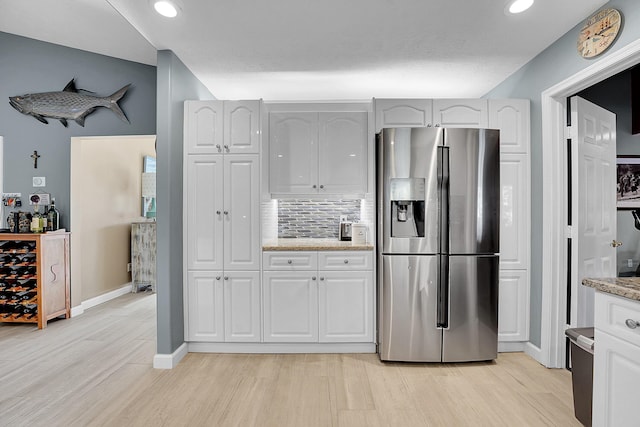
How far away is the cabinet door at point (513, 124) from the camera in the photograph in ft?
9.45

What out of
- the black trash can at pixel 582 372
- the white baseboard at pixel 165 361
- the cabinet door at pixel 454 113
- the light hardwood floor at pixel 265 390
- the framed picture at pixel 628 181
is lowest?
the light hardwood floor at pixel 265 390

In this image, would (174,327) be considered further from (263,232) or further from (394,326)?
(394,326)

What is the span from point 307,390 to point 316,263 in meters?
0.97

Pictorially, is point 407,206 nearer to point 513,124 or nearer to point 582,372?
point 513,124

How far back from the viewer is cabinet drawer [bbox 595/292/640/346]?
130 cm

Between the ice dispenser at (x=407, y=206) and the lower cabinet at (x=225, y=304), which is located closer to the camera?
the ice dispenser at (x=407, y=206)

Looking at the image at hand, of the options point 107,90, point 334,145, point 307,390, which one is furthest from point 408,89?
point 107,90

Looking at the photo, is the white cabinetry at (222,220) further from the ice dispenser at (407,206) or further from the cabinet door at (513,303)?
the cabinet door at (513,303)

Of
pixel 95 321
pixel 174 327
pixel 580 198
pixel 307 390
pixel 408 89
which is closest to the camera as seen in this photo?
pixel 307 390

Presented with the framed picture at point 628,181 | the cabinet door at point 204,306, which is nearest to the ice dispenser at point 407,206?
the cabinet door at point 204,306

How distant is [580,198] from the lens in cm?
257

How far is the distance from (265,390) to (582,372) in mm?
1922

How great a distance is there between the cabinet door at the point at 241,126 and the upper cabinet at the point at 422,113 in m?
1.05

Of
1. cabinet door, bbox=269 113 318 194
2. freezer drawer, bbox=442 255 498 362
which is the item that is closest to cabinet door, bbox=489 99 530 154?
freezer drawer, bbox=442 255 498 362
